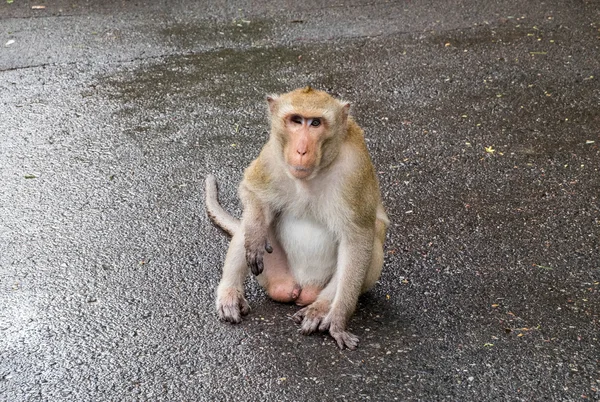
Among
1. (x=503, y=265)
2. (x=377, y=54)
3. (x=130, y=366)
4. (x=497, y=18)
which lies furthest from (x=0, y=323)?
(x=497, y=18)

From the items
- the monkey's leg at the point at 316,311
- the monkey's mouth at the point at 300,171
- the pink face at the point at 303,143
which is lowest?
the monkey's leg at the point at 316,311

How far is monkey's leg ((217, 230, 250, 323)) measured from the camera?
12.8 feet

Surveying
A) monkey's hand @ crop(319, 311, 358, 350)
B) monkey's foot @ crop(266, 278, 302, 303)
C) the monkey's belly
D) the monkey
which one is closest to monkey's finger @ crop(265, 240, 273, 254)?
the monkey

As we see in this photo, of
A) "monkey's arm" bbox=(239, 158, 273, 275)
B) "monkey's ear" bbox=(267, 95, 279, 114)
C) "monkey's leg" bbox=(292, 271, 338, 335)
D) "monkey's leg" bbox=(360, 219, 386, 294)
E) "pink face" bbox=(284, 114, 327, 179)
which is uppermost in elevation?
"monkey's ear" bbox=(267, 95, 279, 114)

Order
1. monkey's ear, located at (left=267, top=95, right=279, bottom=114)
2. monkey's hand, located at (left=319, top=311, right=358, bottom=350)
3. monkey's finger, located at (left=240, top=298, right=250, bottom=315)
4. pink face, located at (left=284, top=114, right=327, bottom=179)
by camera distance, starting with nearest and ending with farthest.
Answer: pink face, located at (left=284, top=114, right=327, bottom=179), monkey's ear, located at (left=267, top=95, right=279, bottom=114), monkey's hand, located at (left=319, top=311, right=358, bottom=350), monkey's finger, located at (left=240, top=298, right=250, bottom=315)

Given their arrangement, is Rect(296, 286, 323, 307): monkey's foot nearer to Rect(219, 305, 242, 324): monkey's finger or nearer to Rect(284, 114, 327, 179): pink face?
Rect(219, 305, 242, 324): monkey's finger

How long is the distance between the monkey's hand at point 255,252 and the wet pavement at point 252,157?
299 millimetres

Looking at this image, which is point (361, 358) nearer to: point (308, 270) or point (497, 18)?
point (308, 270)

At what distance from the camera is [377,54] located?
736 cm

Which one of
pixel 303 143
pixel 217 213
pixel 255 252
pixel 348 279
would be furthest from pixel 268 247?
pixel 217 213

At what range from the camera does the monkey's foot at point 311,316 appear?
379 cm

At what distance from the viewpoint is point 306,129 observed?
347 centimetres

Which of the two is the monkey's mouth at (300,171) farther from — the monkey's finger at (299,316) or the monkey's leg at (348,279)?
the monkey's finger at (299,316)

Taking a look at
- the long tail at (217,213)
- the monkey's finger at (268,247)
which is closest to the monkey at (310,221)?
the monkey's finger at (268,247)
